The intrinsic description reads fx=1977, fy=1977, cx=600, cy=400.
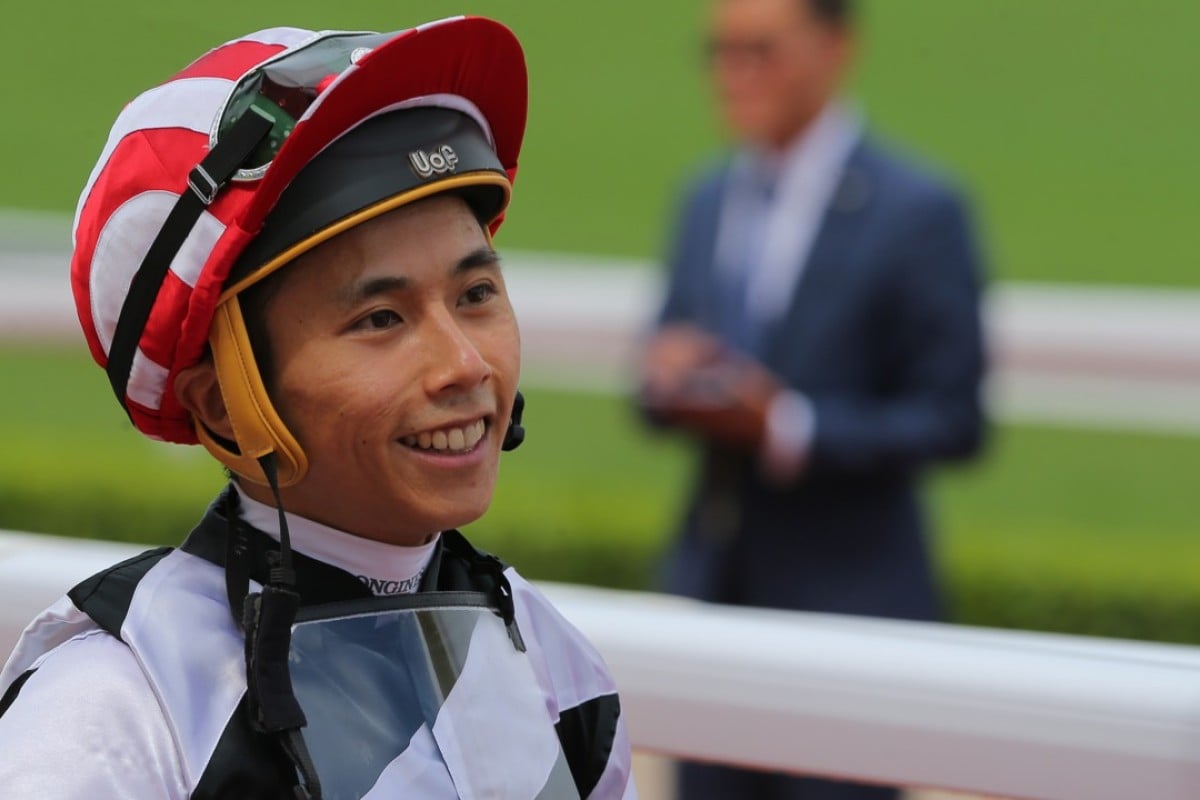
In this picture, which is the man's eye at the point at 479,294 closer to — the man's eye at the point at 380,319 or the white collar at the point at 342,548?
the man's eye at the point at 380,319

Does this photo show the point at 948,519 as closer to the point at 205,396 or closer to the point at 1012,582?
the point at 1012,582

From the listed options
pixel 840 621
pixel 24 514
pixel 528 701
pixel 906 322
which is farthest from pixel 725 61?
pixel 24 514

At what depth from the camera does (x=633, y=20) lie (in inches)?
776

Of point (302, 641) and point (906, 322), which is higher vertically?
point (906, 322)

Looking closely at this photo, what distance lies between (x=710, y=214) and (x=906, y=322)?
1.63 ft

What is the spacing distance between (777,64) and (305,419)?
2.69 meters

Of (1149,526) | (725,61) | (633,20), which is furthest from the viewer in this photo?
(633,20)

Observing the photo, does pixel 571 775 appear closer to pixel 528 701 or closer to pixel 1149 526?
pixel 528 701

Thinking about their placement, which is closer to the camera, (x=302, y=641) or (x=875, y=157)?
(x=302, y=641)

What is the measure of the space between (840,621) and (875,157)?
202cm

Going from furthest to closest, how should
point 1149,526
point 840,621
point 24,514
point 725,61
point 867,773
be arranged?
1. point 1149,526
2. point 24,514
3. point 725,61
4. point 840,621
5. point 867,773

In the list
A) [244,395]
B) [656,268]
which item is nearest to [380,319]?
[244,395]

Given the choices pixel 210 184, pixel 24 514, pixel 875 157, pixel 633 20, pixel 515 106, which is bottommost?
pixel 24 514

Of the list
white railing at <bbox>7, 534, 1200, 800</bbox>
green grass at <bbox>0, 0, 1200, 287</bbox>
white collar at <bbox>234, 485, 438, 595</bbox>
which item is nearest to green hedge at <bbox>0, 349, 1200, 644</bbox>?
white railing at <bbox>7, 534, 1200, 800</bbox>
